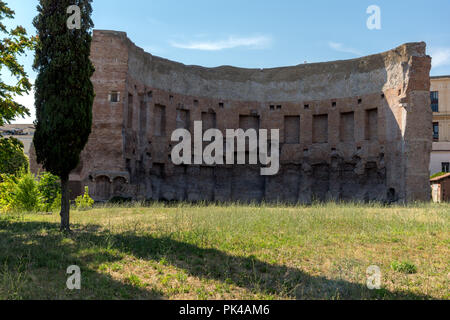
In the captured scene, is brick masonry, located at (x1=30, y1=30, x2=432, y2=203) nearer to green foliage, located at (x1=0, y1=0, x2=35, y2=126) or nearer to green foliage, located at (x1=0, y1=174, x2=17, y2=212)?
green foliage, located at (x1=0, y1=174, x2=17, y2=212)

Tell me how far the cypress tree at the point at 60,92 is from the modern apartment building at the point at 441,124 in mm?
39570

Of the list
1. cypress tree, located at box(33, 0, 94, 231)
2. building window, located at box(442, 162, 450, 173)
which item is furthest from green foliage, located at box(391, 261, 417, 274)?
building window, located at box(442, 162, 450, 173)

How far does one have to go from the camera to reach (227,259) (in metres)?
7.75

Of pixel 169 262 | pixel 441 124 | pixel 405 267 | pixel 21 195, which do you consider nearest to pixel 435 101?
pixel 441 124

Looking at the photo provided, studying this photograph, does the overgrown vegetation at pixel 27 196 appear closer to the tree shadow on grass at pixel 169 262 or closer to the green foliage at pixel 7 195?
the green foliage at pixel 7 195

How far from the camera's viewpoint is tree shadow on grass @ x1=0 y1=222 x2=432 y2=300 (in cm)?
614

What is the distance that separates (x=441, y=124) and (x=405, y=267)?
40083 mm

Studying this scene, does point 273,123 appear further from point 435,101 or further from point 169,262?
point 169,262

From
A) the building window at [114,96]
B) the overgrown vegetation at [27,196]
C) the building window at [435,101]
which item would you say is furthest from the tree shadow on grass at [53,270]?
the building window at [435,101]

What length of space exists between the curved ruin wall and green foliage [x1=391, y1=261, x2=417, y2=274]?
17.7 metres

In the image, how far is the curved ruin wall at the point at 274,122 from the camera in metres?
23.5

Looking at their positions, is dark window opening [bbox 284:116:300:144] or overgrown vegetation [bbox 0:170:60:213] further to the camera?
dark window opening [bbox 284:116:300:144]

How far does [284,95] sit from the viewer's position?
31.0m
